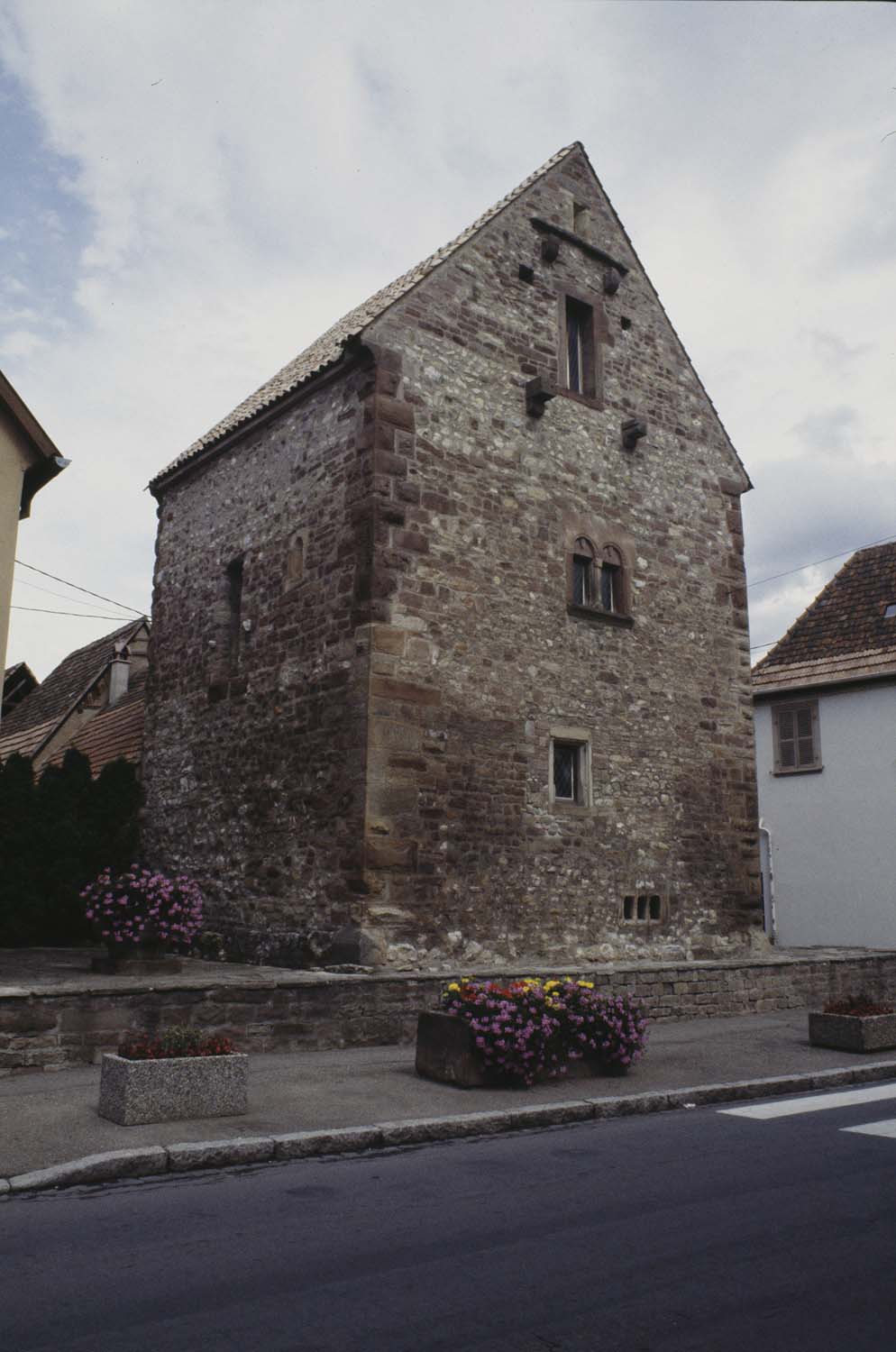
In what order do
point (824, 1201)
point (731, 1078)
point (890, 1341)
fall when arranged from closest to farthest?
point (890, 1341) < point (824, 1201) < point (731, 1078)

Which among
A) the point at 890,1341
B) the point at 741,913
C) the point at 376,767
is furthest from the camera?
the point at 741,913

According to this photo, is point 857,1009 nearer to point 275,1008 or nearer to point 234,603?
point 275,1008

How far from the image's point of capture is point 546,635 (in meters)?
14.0

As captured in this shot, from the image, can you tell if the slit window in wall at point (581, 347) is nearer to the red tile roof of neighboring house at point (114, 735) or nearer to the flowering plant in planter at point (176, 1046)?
the red tile roof of neighboring house at point (114, 735)

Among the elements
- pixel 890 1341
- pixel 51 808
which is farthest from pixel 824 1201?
pixel 51 808

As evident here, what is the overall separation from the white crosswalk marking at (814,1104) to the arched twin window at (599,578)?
7.33 meters

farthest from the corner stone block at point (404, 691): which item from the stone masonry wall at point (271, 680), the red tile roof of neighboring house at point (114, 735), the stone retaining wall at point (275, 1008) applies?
the red tile roof of neighboring house at point (114, 735)

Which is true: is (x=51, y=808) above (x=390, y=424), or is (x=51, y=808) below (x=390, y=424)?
below

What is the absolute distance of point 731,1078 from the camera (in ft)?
28.7

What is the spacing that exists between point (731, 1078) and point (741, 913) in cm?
718

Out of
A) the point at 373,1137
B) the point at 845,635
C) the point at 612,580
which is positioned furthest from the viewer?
the point at 845,635

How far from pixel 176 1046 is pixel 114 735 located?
43.3 feet

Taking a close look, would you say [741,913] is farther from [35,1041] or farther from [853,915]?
[35,1041]

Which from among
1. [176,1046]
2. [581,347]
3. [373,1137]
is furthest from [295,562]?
[373,1137]
